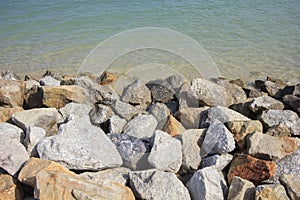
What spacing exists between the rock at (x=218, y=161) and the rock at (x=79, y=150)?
807 mm

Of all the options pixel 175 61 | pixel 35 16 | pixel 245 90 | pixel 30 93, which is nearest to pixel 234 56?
pixel 175 61

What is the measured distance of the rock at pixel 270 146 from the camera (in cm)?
324

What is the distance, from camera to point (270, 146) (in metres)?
3.29

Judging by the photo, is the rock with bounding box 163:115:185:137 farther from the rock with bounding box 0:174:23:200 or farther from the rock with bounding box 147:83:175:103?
the rock with bounding box 0:174:23:200

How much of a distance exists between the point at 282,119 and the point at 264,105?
34cm

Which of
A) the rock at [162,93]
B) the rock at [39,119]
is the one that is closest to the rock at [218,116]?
the rock at [162,93]

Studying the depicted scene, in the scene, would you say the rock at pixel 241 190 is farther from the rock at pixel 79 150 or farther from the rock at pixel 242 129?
the rock at pixel 79 150

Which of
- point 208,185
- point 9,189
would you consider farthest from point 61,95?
point 208,185

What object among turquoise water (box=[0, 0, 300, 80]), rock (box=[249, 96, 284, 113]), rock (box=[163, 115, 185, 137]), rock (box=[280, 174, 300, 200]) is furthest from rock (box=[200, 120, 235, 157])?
turquoise water (box=[0, 0, 300, 80])

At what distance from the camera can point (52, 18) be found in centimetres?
1087

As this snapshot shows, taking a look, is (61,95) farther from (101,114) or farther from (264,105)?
(264,105)

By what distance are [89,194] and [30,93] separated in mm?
2381

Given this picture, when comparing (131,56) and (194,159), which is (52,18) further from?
(194,159)

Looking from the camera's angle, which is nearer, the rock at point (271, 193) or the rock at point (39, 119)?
the rock at point (271, 193)
